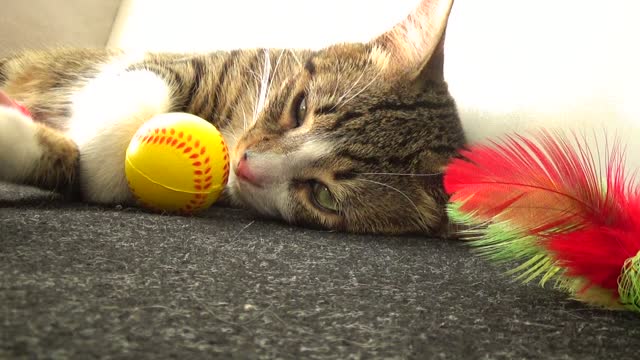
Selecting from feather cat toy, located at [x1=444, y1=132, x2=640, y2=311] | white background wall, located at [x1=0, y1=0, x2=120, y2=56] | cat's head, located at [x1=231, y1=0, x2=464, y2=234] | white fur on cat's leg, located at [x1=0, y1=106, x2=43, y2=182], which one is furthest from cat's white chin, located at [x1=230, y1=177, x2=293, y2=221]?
white background wall, located at [x1=0, y1=0, x2=120, y2=56]

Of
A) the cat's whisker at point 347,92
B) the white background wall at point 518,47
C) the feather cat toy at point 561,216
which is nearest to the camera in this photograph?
the feather cat toy at point 561,216

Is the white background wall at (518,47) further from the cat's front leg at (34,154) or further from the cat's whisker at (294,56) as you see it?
the cat's front leg at (34,154)

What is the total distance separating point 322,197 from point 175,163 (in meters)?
0.31

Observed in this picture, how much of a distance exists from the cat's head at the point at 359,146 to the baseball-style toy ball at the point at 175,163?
134mm

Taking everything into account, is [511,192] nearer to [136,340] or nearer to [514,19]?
[136,340]

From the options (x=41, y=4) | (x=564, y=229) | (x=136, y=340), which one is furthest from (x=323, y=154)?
(x=41, y=4)

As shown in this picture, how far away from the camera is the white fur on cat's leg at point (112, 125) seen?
1045 mm

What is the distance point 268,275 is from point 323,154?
1.54 feet

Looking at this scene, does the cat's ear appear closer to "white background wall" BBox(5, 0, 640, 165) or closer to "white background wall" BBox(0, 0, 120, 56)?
"white background wall" BBox(5, 0, 640, 165)

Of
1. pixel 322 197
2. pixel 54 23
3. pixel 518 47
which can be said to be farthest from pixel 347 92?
pixel 54 23

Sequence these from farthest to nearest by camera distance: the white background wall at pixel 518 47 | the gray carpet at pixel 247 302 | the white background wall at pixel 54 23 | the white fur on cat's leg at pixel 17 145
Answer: the white background wall at pixel 54 23, the white background wall at pixel 518 47, the white fur on cat's leg at pixel 17 145, the gray carpet at pixel 247 302

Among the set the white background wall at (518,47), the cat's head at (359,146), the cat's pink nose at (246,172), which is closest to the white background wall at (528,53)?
the white background wall at (518,47)

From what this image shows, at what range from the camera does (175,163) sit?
925 mm

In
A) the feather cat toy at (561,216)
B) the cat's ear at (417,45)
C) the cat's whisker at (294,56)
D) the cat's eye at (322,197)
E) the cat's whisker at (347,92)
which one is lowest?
the cat's eye at (322,197)
